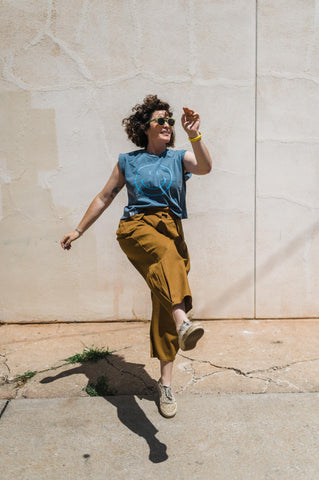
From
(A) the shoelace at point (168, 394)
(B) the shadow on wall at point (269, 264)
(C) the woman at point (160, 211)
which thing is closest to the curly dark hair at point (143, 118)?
(C) the woman at point (160, 211)

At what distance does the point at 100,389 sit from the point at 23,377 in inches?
23.5

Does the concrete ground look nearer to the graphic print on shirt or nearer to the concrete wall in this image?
the concrete wall

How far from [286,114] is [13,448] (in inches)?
131

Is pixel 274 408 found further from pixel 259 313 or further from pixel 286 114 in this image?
pixel 286 114

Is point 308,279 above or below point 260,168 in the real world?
below

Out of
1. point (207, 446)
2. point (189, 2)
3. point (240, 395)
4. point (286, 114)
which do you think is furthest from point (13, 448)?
point (189, 2)

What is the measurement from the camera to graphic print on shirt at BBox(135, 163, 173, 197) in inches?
109

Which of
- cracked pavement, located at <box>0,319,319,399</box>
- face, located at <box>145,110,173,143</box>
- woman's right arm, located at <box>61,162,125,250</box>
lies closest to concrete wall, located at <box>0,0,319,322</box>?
cracked pavement, located at <box>0,319,319,399</box>

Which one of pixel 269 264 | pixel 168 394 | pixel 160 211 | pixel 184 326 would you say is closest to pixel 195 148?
pixel 160 211

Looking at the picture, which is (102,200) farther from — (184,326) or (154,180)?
(184,326)

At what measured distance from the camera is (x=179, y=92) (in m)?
4.20

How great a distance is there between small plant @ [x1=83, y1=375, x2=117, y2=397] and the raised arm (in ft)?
4.81

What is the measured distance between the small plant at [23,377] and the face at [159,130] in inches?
70.8

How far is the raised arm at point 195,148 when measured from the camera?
261 centimetres
